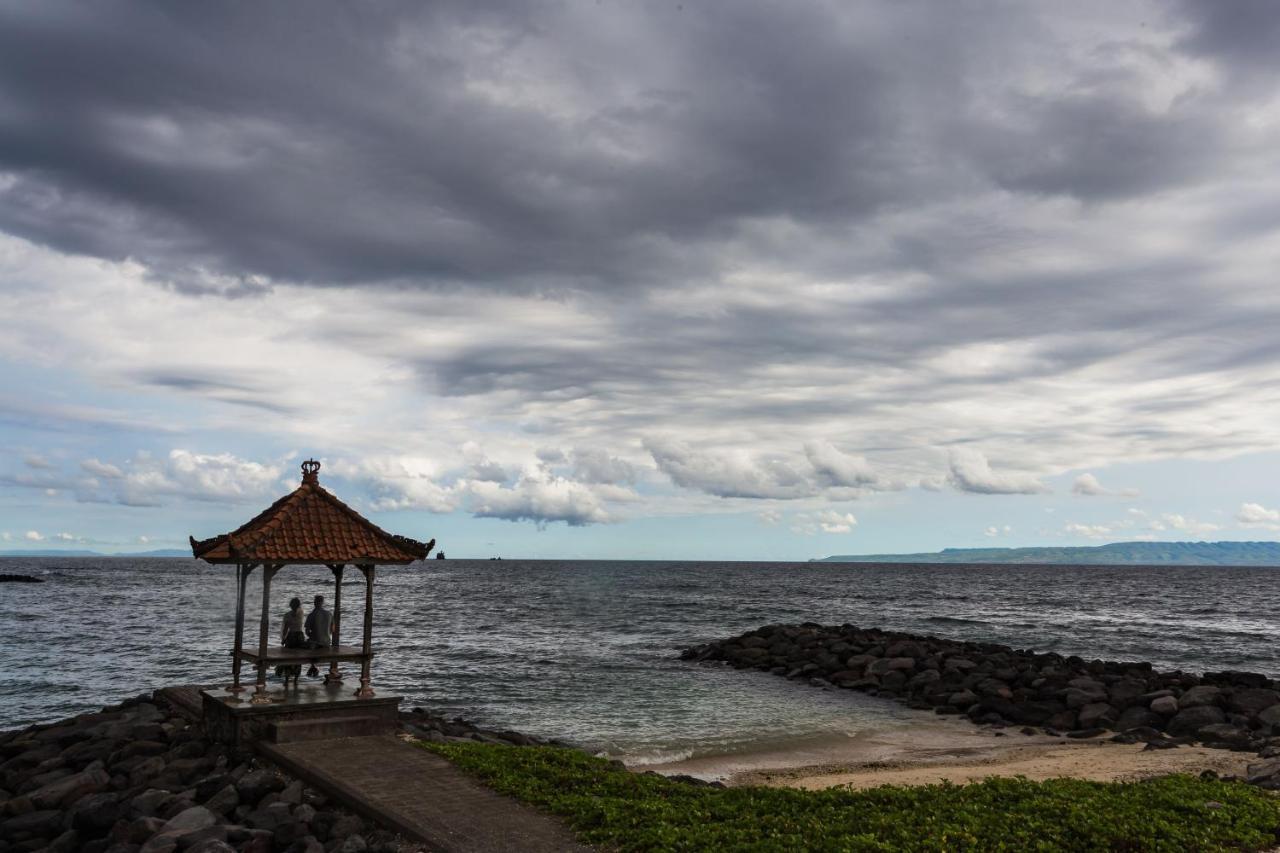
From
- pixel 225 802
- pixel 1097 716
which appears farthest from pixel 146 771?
pixel 1097 716

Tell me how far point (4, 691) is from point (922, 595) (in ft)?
281

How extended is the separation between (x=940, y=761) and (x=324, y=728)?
14012 millimetres

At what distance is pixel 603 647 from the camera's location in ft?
149

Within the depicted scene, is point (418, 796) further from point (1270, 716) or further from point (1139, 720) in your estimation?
point (1270, 716)

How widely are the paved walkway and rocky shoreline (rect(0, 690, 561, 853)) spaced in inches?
9.7

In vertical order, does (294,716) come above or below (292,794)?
above

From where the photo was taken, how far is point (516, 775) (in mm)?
13297

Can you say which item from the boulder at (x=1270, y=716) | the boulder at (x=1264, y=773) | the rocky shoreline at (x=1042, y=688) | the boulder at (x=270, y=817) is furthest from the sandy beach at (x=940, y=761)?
the boulder at (x=270, y=817)

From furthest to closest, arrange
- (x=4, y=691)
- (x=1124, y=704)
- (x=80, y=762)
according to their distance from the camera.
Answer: (x=4, y=691)
(x=1124, y=704)
(x=80, y=762)

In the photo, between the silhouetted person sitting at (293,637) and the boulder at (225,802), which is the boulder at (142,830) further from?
the silhouetted person sitting at (293,637)

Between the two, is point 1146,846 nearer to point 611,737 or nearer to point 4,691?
point 611,737

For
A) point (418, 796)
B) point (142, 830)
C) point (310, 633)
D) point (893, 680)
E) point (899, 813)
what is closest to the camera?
point (142, 830)

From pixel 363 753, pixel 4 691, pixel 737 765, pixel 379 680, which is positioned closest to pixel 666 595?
pixel 379 680

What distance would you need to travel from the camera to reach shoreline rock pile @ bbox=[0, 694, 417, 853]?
11000mm
